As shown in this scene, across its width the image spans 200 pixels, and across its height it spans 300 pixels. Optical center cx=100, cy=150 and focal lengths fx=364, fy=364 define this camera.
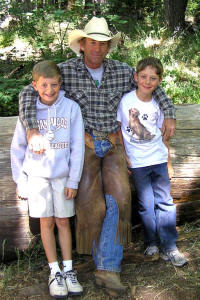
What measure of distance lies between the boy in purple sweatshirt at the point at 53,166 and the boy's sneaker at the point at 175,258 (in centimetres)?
92

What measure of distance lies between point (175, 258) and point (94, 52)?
6.58 feet

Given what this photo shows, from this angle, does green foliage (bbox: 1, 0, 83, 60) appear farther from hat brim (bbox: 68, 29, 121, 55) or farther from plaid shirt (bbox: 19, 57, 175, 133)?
plaid shirt (bbox: 19, 57, 175, 133)

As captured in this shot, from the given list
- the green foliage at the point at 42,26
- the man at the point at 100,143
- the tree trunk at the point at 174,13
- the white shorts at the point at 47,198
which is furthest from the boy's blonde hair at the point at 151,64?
the tree trunk at the point at 174,13

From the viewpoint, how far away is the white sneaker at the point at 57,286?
9.46 feet

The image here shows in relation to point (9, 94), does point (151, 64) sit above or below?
above

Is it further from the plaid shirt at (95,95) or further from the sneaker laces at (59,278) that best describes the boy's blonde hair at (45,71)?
the sneaker laces at (59,278)

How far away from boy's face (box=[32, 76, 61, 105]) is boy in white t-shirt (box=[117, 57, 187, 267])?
689 mm

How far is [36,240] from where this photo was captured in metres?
3.49

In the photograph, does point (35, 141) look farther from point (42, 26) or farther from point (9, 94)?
point (42, 26)

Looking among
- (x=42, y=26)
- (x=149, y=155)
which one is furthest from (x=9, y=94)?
(x=149, y=155)

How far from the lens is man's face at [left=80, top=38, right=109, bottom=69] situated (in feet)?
10.6

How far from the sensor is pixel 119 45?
25.8 ft

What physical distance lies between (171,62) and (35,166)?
4932 mm

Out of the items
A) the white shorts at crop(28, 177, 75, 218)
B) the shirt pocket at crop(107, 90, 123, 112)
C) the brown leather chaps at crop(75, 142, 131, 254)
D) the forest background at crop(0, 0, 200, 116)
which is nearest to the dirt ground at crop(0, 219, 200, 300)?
the brown leather chaps at crop(75, 142, 131, 254)
